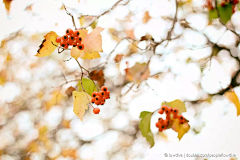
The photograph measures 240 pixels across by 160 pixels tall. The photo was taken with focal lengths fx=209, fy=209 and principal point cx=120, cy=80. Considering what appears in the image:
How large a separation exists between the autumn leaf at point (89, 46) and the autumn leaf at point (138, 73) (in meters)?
0.16

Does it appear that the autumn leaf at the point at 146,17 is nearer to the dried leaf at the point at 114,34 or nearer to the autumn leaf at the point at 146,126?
the dried leaf at the point at 114,34

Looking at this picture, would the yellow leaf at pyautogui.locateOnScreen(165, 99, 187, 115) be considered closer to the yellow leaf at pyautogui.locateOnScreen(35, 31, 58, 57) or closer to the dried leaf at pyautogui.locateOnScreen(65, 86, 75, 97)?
the dried leaf at pyautogui.locateOnScreen(65, 86, 75, 97)

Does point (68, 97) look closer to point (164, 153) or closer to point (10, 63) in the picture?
point (10, 63)

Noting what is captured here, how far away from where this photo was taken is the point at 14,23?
89cm

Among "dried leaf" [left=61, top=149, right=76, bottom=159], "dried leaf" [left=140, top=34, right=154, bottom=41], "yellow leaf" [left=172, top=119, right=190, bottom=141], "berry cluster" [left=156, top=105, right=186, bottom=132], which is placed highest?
"dried leaf" [left=140, top=34, right=154, bottom=41]

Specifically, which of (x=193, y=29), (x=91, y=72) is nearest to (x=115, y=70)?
(x=91, y=72)

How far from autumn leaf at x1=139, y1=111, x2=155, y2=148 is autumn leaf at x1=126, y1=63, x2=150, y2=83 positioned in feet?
0.46

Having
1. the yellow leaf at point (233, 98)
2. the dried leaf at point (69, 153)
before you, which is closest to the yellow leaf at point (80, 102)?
the dried leaf at point (69, 153)

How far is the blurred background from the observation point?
0.82m

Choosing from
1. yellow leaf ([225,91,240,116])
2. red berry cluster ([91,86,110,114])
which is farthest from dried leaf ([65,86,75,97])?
yellow leaf ([225,91,240,116])

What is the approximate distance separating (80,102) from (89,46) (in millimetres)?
221

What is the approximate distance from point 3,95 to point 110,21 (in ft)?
1.76

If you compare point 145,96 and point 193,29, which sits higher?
point 193,29

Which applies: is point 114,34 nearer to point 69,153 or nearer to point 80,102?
point 80,102
